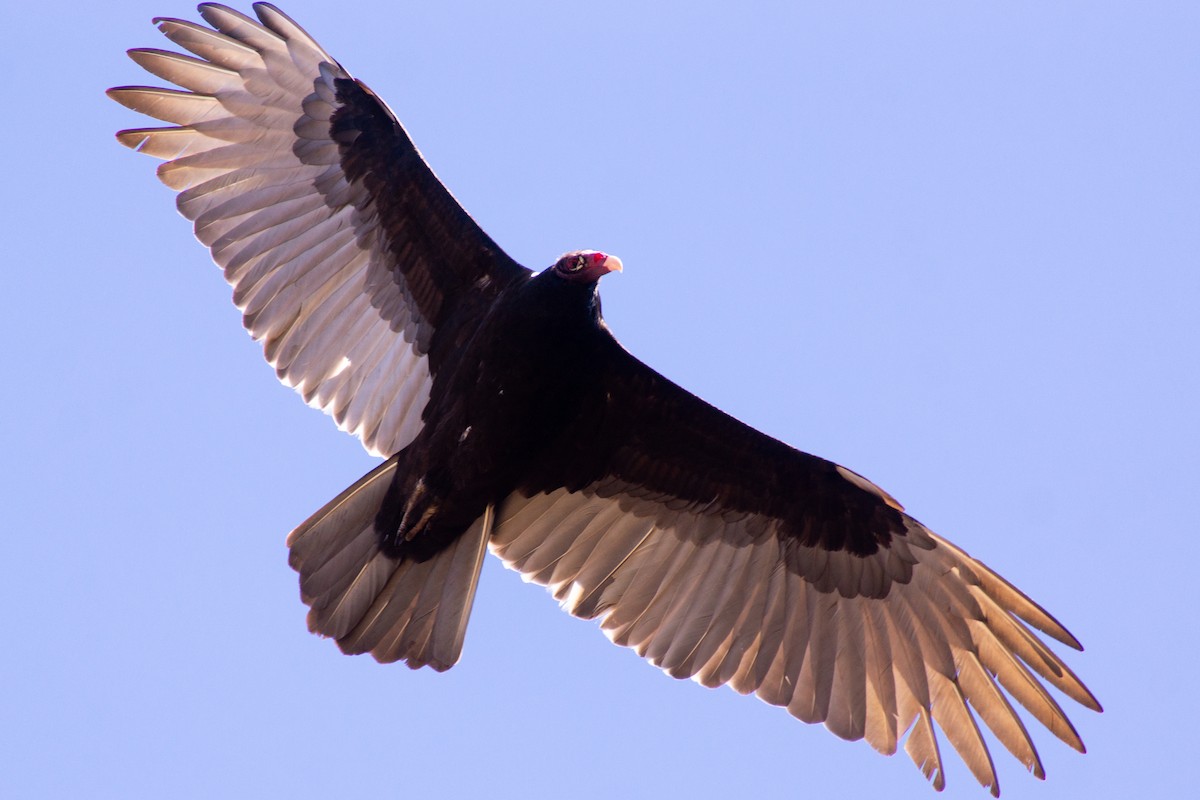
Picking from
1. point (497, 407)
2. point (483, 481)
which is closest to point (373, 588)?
point (483, 481)

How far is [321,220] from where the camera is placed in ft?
18.7

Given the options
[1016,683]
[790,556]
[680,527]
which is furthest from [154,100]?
[1016,683]

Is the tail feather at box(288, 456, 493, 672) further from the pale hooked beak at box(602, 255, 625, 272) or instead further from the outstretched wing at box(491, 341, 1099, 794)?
the pale hooked beak at box(602, 255, 625, 272)

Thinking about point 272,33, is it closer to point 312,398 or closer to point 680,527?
point 312,398

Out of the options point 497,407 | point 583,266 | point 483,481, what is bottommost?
point 483,481

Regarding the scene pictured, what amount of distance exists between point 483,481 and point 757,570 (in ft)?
4.12

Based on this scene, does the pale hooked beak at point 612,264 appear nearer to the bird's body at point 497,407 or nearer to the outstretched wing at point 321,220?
the bird's body at point 497,407

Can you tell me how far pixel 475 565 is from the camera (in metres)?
5.48

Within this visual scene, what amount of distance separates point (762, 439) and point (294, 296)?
202 centimetres

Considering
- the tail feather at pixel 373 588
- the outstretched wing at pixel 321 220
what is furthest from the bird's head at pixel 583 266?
the tail feather at pixel 373 588

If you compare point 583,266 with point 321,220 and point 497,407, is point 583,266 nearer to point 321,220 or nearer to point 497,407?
point 497,407

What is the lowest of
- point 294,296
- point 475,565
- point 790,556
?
point 475,565

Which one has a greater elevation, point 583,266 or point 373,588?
point 583,266

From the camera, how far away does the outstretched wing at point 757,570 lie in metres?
5.41
